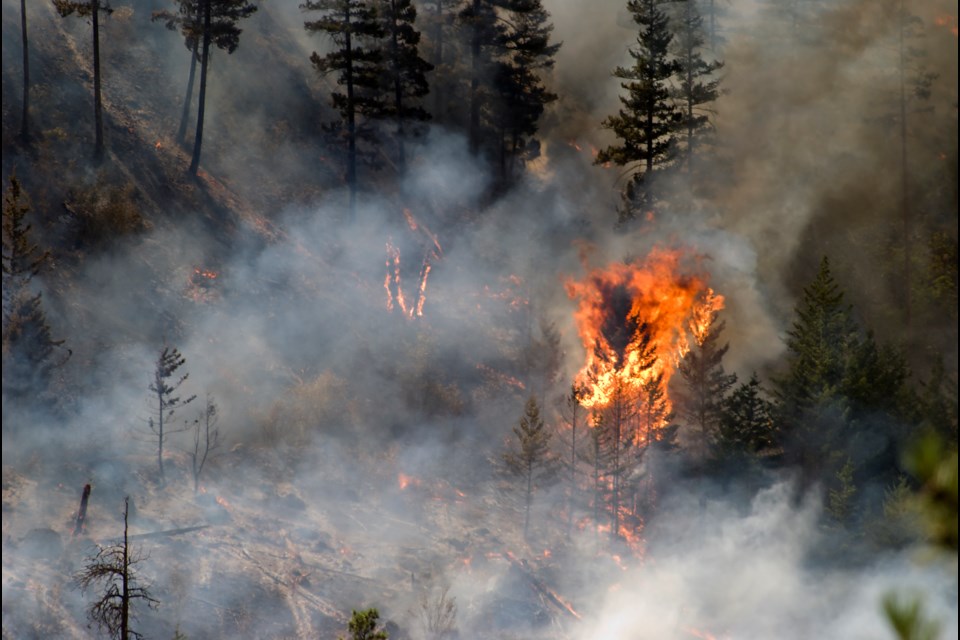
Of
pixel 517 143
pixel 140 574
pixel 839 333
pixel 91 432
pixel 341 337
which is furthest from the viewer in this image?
pixel 517 143

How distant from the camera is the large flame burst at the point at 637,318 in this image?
45.8 meters

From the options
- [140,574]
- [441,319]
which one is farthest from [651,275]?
[140,574]

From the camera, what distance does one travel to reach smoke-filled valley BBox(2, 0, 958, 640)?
118 feet

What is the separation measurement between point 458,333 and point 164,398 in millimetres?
13717

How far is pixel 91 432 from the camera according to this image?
37.8 meters

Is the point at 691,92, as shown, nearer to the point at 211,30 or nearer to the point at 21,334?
the point at 211,30

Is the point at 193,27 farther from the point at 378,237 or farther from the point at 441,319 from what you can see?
the point at 441,319

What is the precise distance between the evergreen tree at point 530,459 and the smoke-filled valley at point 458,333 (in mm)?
163

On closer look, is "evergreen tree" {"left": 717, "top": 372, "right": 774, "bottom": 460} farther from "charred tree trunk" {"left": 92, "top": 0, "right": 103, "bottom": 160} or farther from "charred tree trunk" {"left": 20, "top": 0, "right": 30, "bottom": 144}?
"charred tree trunk" {"left": 20, "top": 0, "right": 30, "bottom": 144}

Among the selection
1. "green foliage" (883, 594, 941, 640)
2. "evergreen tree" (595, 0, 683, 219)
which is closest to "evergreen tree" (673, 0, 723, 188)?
"evergreen tree" (595, 0, 683, 219)

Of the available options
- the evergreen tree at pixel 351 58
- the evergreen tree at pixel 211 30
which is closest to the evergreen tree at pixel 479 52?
the evergreen tree at pixel 351 58

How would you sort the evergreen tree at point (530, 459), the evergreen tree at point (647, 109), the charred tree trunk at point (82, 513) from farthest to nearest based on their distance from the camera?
the evergreen tree at point (647, 109)
the evergreen tree at point (530, 459)
the charred tree trunk at point (82, 513)

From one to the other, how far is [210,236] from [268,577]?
17.8m

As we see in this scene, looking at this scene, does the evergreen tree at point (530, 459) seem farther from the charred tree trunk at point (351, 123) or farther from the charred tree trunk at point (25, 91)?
the charred tree trunk at point (25, 91)
